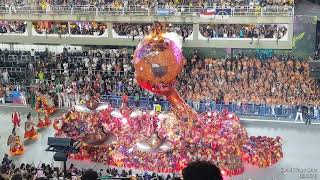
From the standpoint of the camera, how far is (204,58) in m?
23.2

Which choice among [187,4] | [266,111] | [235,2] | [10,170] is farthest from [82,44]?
[10,170]

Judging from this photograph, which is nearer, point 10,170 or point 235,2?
point 10,170

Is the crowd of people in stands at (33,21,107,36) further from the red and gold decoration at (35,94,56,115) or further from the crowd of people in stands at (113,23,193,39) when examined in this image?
the red and gold decoration at (35,94,56,115)

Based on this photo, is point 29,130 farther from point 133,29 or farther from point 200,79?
point 133,29

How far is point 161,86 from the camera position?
1473 centimetres

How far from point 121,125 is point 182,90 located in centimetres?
569

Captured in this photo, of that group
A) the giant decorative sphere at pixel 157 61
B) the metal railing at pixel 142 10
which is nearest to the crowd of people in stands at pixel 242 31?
the metal railing at pixel 142 10

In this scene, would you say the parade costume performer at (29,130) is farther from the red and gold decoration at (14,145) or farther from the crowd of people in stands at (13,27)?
the crowd of people in stands at (13,27)

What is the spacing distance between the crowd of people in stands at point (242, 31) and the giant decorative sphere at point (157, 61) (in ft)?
26.4

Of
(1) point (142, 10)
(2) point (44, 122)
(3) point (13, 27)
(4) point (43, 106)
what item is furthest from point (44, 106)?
(3) point (13, 27)

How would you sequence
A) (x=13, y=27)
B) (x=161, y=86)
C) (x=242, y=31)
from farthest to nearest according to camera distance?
(x=13, y=27) → (x=242, y=31) → (x=161, y=86)

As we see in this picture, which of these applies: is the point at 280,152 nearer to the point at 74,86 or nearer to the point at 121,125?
the point at 121,125

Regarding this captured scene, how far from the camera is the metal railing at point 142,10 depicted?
21188mm

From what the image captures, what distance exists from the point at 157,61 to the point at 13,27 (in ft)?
42.3
